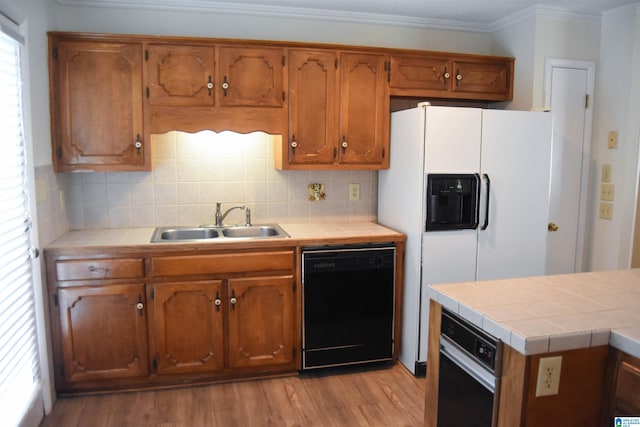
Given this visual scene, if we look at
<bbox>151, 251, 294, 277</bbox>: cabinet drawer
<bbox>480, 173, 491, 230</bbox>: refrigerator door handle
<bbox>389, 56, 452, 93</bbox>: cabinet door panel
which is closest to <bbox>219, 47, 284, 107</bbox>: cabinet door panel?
<bbox>389, 56, 452, 93</bbox>: cabinet door panel

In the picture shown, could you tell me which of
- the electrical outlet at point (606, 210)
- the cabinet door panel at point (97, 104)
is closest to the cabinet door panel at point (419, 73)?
the electrical outlet at point (606, 210)

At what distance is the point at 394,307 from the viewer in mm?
3082

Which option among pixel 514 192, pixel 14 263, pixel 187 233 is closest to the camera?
pixel 14 263

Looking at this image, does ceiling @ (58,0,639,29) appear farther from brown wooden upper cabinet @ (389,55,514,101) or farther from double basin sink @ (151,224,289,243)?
A: double basin sink @ (151,224,289,243)

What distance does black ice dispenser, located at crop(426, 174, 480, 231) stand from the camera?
2.89 meters

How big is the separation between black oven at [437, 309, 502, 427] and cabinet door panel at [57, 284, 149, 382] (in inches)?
69.7

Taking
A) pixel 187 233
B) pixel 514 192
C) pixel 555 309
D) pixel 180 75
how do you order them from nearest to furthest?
pixel 555 309 → pixel 180 75 → pixel 514 192 → pixel 187 233

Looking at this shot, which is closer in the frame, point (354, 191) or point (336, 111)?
point (336, 111)

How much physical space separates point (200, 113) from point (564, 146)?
254 cm

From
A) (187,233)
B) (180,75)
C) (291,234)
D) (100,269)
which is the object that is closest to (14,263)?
(100,269)

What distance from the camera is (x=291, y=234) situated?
3.05 meters

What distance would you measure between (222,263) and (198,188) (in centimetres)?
75

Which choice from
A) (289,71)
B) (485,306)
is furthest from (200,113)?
(485,306)

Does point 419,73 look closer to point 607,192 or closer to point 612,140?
point 612,140
